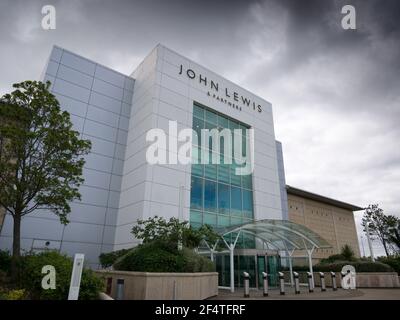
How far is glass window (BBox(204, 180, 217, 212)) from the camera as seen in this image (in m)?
20.8

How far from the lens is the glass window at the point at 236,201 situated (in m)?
22.5

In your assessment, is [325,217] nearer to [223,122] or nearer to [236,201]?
[236,201]

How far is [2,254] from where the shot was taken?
11.8 metres

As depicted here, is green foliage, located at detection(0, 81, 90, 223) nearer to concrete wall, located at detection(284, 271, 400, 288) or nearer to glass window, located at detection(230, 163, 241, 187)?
glass window, located at detection(230, 163, 241, 187)

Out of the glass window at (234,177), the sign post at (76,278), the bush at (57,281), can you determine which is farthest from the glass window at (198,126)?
the sign post at (76,278)

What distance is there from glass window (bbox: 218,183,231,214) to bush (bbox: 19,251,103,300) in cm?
1345

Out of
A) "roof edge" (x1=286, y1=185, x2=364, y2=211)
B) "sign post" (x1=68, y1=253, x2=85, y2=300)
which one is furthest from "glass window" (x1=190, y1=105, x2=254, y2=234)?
"roof edge" (x1=286, y1=185, x2=364, y2=211)

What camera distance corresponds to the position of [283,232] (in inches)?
732

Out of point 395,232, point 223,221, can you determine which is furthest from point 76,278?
point 395,232

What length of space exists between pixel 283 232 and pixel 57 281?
14.2 meters

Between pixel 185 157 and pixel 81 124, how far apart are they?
309 inches

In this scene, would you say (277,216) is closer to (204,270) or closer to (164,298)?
(204,270)

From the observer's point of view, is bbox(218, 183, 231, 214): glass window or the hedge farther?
bbox(218, 183, 231, 214): glass window

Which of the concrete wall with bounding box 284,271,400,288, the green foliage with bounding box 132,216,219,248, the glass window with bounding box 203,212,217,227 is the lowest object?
the concrete wall with bounding box 284,271,400,288
